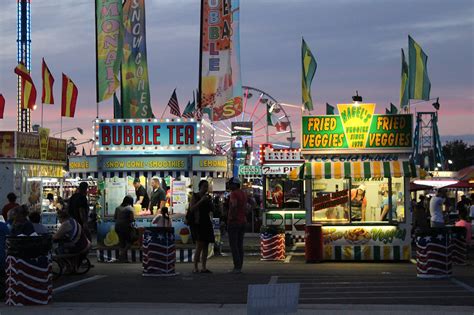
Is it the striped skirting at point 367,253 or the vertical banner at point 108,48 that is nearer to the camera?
the striped skirting at point 367,253

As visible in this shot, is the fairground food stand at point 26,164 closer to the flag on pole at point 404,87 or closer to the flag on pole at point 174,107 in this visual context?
the flag on pole at point 174,107

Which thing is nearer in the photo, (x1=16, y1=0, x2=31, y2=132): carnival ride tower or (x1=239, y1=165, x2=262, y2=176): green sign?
(x1=239, y1=165, x2=262, y2=176): green sign

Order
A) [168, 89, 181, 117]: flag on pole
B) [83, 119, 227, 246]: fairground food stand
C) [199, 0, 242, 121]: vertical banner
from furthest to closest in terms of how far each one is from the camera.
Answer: [168, 89, 181, 117]: flag on pole, [199, 0, 242, 121]: vertical banner, [83, 119, 227, 246]: fairground food stand

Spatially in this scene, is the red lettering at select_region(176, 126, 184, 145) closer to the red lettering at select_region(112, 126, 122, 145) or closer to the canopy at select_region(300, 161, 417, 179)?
the red lettering at select_region(112, 126, 122, 145)

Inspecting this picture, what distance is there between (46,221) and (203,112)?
855 cm

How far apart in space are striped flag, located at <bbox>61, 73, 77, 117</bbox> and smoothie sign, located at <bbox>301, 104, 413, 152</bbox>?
15.2 meters

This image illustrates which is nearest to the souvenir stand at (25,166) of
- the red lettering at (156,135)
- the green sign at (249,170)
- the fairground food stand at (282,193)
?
the fairground food stand at (282,193)

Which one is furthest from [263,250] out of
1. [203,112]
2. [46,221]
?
[46,221]

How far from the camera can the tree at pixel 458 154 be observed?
384 feet

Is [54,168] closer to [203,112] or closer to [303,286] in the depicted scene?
[203,112]

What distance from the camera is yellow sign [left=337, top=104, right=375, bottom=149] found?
21.5 m

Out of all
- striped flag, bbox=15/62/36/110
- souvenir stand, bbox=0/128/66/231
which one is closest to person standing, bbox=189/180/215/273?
souvenir stand, bbox=0/128/66/231

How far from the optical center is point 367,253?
20953 mm

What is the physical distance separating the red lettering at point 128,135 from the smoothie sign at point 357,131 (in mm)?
4719
